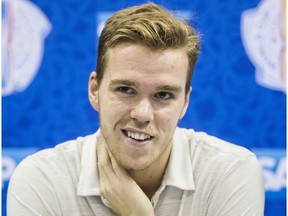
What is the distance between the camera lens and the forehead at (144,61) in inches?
63.2

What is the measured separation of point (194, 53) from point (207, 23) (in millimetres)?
1090

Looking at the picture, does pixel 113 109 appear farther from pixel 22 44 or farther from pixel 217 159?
pixel 22 44

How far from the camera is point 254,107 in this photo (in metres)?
2.83

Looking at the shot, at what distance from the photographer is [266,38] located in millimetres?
2822

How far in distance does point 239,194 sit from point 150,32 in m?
0.59

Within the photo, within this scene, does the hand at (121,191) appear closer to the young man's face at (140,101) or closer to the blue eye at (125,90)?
the young man's face at (140,101)

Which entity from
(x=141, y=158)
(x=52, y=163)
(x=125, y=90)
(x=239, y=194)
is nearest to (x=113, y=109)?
(x=125, y=90)

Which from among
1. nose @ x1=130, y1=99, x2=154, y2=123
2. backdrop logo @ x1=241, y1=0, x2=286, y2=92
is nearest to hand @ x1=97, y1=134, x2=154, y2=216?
nose @ x1=130, y1=99, x2=154, y2=123

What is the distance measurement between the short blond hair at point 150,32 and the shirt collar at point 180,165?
0.61 feet

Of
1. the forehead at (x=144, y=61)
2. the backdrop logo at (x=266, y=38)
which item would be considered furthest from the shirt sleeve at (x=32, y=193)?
the backdrop logo at (x=266, y=38)

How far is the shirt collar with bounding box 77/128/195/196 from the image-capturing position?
169 cm

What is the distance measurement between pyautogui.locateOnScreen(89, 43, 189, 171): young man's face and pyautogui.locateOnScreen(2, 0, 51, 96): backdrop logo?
48.0 inches

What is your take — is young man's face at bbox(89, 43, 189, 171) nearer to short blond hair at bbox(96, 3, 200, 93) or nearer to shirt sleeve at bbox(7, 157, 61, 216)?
short blond hair at bbox(96, 3, 200, 93)

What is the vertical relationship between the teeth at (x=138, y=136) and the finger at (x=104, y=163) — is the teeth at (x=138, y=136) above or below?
above
